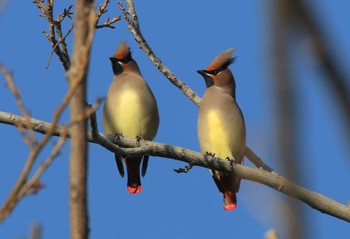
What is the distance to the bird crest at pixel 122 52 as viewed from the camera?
6.91 meters

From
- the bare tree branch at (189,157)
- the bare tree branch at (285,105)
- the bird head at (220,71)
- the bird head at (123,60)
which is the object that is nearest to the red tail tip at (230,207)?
the bare tree branch at (189,157)

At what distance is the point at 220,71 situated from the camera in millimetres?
6418

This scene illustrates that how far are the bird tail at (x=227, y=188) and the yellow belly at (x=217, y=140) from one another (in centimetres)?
22

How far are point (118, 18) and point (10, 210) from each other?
362 cm

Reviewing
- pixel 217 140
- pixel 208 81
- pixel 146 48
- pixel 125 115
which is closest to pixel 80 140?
pixel 146 48

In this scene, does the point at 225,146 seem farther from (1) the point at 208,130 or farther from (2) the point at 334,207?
(2) the point at 334,207

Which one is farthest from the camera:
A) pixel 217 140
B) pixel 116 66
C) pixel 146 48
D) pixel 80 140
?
pixel 116 66

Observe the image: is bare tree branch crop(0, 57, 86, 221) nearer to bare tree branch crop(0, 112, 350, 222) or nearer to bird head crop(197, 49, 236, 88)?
bare tree branch crop(0, 112, 350, 222)

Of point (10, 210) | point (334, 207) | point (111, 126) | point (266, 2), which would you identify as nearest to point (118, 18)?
point (111, 126)

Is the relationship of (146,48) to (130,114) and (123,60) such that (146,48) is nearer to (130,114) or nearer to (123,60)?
(130,114)

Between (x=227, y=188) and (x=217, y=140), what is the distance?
442 mm

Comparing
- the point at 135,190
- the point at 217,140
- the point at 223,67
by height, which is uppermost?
the point at 223,67

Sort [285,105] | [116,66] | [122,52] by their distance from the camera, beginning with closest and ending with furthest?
[285,105] < [116,66] < [122,52]

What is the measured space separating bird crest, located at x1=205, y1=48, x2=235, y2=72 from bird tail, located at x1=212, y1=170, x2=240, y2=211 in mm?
1194
